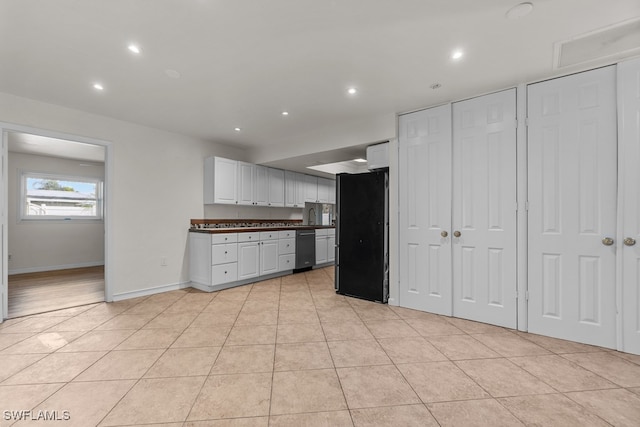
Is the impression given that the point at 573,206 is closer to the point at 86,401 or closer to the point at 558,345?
the point at 558,345

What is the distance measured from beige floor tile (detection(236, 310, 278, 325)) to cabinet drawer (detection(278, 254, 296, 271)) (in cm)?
201

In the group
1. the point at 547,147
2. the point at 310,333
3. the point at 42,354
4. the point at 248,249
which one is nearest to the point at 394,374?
the point at 310,333

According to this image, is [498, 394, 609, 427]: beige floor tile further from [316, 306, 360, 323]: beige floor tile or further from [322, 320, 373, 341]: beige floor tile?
[316, 306, 360, 323]: beige floor tile

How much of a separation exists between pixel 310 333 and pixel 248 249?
242cm

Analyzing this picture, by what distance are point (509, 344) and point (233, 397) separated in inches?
92.9

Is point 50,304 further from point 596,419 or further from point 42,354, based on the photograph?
point 596,419

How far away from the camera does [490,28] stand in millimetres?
2096

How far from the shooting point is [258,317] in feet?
10.9

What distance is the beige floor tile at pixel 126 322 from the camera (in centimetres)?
300

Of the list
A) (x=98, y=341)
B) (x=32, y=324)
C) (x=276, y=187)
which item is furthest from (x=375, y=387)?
(x=276, y=187)

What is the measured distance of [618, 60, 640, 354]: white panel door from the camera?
2416 millimetres

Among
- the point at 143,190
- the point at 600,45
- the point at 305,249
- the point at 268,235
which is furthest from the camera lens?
the point at 305,249

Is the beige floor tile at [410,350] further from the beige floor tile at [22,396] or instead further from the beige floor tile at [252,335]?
the beige floor tile at [22,396]
